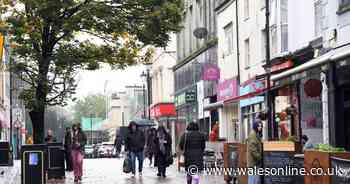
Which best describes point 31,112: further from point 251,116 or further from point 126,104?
point 126,104

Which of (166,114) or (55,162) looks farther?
(166,114)

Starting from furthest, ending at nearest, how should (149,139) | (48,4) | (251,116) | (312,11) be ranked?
(251,116) < (149,139) < (312,11) < (48,4)

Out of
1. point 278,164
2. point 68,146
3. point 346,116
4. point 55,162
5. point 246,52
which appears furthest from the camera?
point 246,52

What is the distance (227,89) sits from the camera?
37156 millimetres

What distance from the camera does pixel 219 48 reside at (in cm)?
3922

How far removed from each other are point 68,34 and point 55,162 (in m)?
4.23

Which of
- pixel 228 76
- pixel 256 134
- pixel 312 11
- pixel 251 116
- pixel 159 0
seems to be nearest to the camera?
pixel 256 134

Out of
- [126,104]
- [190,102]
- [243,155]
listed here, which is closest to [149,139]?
[243,155]

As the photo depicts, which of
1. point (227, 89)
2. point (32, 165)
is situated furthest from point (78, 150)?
point (227, 89)

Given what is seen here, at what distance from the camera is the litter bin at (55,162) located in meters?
23.3

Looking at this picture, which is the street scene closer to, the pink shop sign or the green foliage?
the green foliage

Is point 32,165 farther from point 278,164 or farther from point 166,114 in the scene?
point 166,114

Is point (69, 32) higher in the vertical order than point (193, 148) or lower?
higher

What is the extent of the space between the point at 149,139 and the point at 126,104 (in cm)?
9558
